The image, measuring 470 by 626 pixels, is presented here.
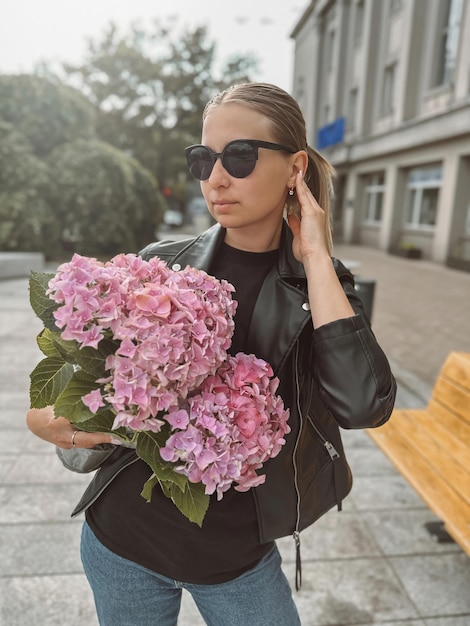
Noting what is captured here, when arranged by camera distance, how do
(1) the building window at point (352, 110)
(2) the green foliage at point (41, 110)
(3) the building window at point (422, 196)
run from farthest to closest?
1. (1) the building window at point (352, 110)
2. (3) the building window at point (422, 196)
3. (2) the green foliage at point (41, 110)

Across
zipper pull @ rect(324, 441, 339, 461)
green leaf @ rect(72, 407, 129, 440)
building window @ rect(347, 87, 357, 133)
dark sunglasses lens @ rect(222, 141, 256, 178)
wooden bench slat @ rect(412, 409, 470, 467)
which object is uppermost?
building window @ rect(347, 87, 357, 133)

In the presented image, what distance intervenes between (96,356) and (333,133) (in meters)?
28.1

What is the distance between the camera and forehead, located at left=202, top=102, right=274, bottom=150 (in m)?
1.25

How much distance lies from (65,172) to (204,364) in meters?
15.1

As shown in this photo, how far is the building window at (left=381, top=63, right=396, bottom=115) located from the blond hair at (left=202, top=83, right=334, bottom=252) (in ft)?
73.1

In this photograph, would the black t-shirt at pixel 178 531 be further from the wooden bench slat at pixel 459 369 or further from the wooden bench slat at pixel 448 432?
the wooden bench slat at pixel 459 369

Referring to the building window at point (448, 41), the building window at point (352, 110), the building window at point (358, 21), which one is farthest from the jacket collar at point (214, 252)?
the building window at point (358, 21)

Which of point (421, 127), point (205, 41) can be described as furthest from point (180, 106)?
point (421, 127)

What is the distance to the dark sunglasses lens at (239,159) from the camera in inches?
48.5

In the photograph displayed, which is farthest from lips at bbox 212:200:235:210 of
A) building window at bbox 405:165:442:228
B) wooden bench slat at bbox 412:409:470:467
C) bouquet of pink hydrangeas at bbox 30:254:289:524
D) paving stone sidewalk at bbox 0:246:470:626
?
building window at bbox 405:165:442:228

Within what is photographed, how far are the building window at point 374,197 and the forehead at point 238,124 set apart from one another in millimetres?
23364

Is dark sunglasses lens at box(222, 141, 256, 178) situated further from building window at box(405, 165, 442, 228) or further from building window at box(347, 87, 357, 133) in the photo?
building window at box(347, 87, 357, 133)

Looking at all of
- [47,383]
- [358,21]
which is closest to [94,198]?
[47,383]

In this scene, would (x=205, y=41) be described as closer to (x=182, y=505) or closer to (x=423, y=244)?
(x=423, y=244)
